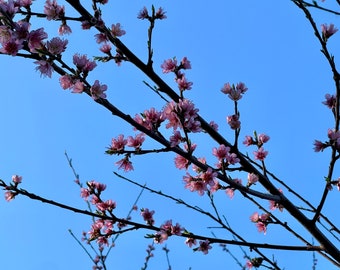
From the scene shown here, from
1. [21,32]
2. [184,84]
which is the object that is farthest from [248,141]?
[21,32]

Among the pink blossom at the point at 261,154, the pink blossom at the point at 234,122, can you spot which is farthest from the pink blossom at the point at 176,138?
the pink blossom at the point at 261,154

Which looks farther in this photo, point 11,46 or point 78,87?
point 78,87

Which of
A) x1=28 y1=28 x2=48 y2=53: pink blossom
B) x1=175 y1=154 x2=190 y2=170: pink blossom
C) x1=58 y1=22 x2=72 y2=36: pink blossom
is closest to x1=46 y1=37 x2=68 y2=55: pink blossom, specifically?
x1=28 y1=28 x2=48 y2=53: pink blossom

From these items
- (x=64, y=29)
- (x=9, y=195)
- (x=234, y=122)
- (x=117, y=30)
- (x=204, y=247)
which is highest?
(x=117, y=30)

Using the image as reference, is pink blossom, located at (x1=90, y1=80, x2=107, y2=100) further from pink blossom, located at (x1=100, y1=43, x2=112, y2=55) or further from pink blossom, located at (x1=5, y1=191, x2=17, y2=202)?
pink blossom, located at (x1=5, y1=191, x2=17, y2=202)

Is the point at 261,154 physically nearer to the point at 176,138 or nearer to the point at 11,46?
the point at 176,138

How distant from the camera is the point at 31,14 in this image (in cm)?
384

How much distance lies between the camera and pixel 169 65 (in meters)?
4.42

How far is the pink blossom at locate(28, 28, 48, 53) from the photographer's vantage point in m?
2.86

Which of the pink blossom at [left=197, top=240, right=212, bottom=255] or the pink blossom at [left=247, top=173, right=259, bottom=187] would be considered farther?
the pink blossom at [left=197, top=240, right=212, bottom=255]

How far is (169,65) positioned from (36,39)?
1.81 m

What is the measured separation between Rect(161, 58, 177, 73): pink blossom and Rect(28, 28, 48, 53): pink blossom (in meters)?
1.74

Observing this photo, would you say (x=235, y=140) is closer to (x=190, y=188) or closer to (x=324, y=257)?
(x=190, y=188)

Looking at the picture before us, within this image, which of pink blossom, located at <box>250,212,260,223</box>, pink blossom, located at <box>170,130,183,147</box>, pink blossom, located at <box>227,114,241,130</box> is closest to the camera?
pink blossom, located at <box>170,130,183,147</box>
